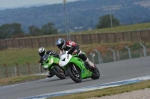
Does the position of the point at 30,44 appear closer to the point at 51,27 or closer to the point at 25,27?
the point at 51,27

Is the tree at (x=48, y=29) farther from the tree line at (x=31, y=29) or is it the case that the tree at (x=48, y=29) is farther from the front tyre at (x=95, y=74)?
the front tyre at (x=95, y=74)

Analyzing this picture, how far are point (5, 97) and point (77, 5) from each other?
5232 inches

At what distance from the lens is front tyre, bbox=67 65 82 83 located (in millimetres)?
19641

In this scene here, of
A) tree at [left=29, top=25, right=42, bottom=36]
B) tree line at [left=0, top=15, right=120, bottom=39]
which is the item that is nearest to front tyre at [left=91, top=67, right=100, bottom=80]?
tree line at [left=0, top=15, right=120, bottom=39]

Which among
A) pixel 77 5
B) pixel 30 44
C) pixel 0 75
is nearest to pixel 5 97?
pixel 0 75

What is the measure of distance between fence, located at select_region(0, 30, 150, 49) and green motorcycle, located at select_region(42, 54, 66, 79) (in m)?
41.7

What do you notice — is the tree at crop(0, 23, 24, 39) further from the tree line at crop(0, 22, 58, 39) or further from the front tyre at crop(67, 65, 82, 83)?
the front tyre at crop(67, 65, 82, 83)

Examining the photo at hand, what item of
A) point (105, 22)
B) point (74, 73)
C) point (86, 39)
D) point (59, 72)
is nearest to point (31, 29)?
point (105, 22)

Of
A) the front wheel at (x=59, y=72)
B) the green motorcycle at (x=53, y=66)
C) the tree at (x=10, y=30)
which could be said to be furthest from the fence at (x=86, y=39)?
the front wheel at (x=59, y=72)

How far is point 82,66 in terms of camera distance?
65.6 ft

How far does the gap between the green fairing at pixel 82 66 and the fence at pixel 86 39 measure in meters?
45.3

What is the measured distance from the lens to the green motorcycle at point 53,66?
23.7m

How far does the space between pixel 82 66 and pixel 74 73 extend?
40 cm

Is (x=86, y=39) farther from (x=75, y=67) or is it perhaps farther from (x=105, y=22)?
(x=75, y=67)
